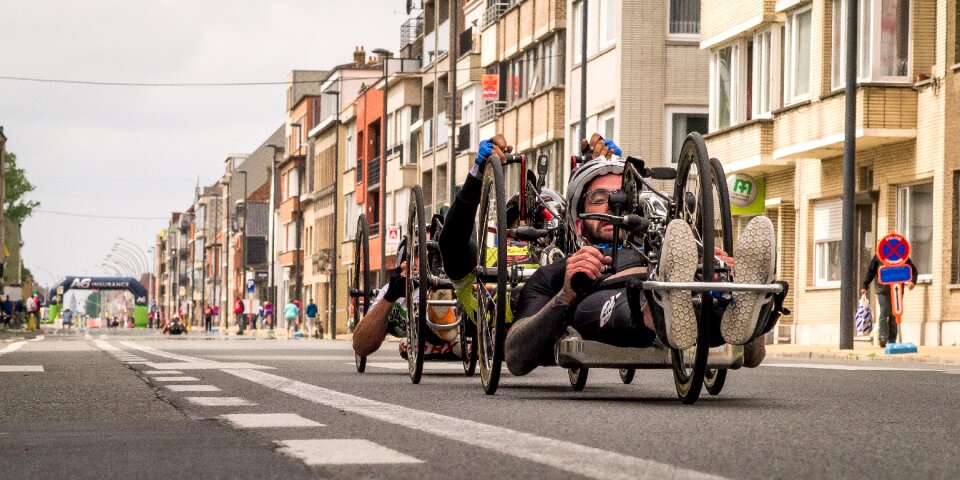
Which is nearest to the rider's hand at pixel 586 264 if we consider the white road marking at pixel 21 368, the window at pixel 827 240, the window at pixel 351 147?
the white road marking at pixel 21 368

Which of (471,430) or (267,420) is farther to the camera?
(267,420)

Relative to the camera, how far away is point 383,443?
737 centimetres

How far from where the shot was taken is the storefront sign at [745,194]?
40.9 m

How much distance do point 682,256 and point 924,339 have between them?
2448 centimetres

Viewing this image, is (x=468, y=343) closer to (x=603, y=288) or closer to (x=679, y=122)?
(x=603, y=288)

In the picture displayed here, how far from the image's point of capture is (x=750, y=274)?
30.8 ft

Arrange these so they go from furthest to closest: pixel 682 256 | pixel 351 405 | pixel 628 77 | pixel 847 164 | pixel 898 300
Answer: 1. pixel 628 77
2. pixel 847 164
3. pixel 898 300
4. pixel 351 405
5. pixel 682 256

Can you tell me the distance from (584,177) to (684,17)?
3704 centimetres

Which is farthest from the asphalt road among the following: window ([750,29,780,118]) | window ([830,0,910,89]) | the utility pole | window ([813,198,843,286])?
window ([750,29,780,118])

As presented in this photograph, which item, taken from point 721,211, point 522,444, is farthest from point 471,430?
point 721,211

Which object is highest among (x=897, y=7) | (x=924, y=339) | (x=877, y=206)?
(x=897, y=7)

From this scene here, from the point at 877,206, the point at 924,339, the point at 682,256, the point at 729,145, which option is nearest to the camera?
the point at 682,256

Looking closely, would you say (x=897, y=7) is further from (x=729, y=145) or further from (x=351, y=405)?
(x=351, y=405)

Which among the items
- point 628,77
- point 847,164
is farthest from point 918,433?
point 628,77
